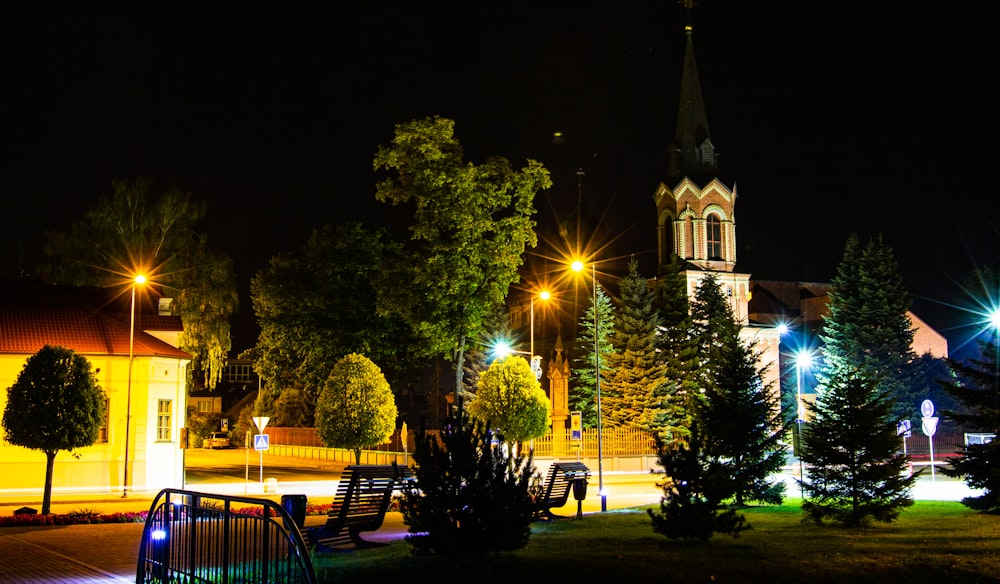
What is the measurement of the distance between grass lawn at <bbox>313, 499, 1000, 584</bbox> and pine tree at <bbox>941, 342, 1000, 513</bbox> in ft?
10.4

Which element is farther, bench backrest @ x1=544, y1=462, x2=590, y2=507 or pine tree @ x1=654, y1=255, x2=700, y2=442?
pine tree @ x1=654, y1=255, x2=700, y2=442

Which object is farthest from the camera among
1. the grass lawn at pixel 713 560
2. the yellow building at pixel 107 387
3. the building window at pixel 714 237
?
the building window at pixel 714 237

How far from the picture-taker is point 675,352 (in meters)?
54.6

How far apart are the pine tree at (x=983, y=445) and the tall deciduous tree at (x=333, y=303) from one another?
99.7 ft

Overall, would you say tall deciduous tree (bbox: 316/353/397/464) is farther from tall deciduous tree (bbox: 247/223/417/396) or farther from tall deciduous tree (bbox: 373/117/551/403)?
tall deciduous tree (bbox: 247/223/417/396)

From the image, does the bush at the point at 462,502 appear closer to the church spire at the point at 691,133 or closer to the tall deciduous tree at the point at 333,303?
the tall deciduous tree at the point at 333,303

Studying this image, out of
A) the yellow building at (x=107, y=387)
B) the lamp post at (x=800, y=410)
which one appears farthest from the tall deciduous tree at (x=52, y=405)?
the lamp post at (x=800, y=410)

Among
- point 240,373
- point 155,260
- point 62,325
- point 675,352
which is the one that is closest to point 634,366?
point 675,352

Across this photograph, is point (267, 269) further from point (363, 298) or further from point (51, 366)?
point (51, 366)

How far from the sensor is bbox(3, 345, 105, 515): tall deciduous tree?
76.5 ft

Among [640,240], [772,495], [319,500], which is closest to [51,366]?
[319,500]

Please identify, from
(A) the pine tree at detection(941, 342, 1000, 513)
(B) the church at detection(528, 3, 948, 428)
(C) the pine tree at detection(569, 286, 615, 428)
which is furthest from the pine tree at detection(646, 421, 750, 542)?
(B) the church at detection(528, 3, 948, 428)

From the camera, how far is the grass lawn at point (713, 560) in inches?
412

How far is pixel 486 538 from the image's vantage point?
443 inches
